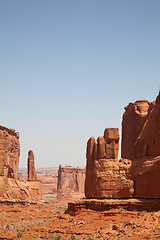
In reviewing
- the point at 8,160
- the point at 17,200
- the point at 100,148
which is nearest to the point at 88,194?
the point at 100,148

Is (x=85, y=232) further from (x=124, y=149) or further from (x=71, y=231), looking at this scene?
(x=124, y=149)

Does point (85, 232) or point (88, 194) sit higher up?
point (88, 194)

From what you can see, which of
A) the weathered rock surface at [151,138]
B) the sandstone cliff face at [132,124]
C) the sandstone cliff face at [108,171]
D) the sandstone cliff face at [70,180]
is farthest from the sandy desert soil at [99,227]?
the sandstone cliff face at [70,180]

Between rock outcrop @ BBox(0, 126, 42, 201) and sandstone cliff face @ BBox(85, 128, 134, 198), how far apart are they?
2049 centimetres

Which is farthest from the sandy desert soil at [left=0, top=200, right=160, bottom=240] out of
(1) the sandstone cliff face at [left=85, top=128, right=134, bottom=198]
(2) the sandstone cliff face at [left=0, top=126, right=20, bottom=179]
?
(2) the sandstone cliff face at [left=0, top=126, right=20, bottom=179]

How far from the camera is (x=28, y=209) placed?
161 feet

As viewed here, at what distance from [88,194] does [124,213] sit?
7094mm

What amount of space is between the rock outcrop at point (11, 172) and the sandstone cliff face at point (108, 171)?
67.2 feet

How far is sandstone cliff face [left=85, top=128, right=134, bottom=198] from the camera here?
2930cm

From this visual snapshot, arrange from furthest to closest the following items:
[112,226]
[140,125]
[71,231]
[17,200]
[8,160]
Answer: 1. [8,160]
2. [17,200]
3. [140,125]
4. [71,231]
5. [112,226]

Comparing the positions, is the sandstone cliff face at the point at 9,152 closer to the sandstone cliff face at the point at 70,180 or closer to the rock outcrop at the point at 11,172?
the rock outcrop at the point at 11,172

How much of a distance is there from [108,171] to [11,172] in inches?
1099

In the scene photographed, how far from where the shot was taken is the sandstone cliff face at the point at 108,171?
29297 millimetres

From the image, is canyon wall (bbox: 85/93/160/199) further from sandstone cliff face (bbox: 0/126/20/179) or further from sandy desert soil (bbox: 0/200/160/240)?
sandstone cliff face (bbox: 0/126/20/179)
